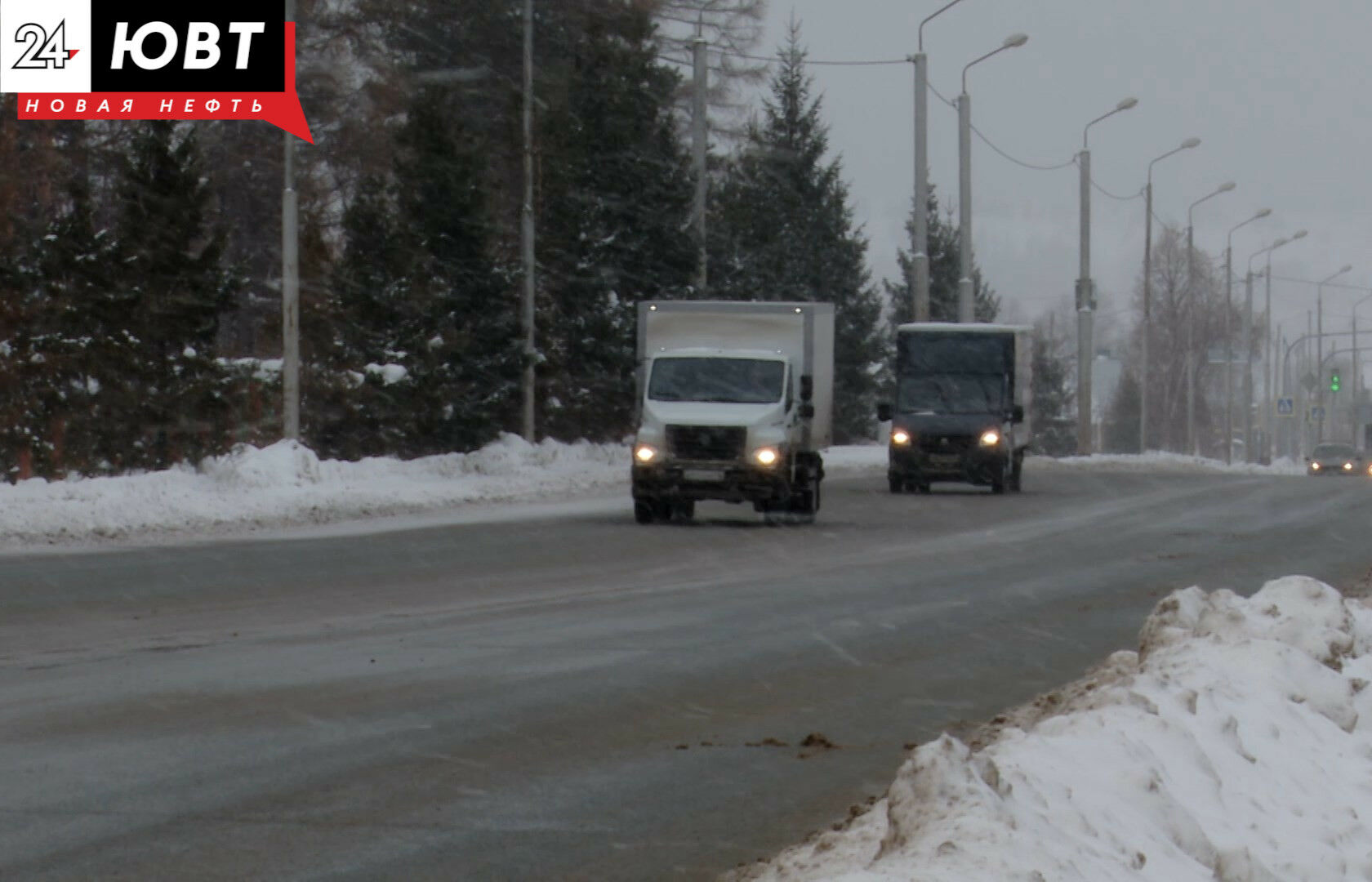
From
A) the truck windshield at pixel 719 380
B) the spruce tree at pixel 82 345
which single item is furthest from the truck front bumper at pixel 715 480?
the spruce tree at pixel 82 345

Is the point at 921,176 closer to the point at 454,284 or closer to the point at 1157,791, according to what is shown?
the point at 454,284

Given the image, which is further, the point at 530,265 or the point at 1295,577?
the point at 530,265

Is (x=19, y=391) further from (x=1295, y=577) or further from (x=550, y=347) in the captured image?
(x=1295, y=577)

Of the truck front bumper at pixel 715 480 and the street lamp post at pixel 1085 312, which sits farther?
the street lamp post at pixel 1085 312

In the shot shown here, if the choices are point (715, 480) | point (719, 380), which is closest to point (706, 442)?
point (715, 480)

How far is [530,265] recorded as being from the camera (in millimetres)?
36906

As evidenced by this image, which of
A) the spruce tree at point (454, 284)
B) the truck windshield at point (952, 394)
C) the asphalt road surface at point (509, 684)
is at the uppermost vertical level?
the spruce tree at point (454, 284)

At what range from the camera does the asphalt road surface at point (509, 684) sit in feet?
22.8

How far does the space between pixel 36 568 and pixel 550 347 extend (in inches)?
912

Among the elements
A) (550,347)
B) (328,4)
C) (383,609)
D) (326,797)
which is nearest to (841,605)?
(383,609)

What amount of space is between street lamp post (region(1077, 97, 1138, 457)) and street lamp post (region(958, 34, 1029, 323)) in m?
6.73

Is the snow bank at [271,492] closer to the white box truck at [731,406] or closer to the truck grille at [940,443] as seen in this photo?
the white box truck at [731,406]

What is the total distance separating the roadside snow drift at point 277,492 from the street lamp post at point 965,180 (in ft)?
50.5

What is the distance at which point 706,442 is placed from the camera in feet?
84.6
